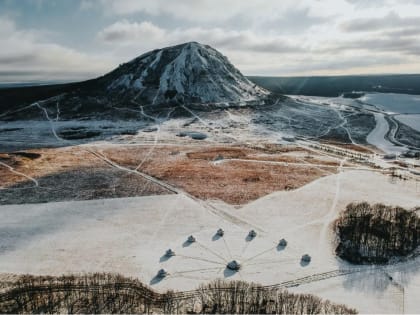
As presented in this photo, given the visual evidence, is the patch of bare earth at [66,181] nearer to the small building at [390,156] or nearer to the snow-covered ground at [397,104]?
the small building at [390,156]

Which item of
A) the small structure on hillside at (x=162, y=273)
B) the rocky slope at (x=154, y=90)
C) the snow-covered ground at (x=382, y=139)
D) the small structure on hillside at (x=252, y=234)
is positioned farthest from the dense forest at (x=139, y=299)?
the rocky slope at (x=154, y=90)

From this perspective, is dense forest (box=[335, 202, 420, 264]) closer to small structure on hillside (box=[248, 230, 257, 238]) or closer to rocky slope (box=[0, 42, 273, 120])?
small structure on hillside (box=[248, 230, 257, 238])

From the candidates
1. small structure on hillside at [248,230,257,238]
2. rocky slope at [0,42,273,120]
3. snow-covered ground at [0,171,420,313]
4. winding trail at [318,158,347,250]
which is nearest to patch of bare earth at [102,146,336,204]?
snow-covered ground at [0,171,420,313]

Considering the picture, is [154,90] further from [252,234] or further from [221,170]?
[252,234]

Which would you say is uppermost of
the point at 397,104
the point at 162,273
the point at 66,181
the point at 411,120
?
the point at 397,104

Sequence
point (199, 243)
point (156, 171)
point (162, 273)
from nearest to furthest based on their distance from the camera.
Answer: point (162, 273) < point (199, 243) < point (156, 171)

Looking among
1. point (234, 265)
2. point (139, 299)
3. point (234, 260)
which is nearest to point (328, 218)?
point (234, 260)

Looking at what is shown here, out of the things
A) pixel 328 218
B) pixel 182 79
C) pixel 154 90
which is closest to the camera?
pixel 328 218
